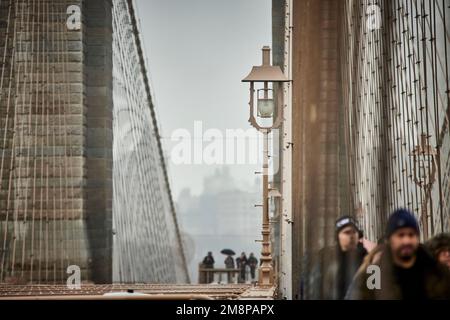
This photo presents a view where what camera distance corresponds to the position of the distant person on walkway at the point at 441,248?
126 inches

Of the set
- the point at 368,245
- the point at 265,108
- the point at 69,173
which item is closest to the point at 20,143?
the point at 69,173

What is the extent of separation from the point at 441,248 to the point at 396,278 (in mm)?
187

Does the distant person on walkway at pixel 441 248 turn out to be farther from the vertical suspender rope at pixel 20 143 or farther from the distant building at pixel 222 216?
the distant building at pixel 222 216

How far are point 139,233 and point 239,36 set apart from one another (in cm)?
201

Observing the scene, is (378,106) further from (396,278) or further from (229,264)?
(229,264)

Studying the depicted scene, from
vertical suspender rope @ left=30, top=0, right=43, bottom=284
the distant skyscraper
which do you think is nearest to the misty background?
the distant skyscraper

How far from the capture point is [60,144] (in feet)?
23.7

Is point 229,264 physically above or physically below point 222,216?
below

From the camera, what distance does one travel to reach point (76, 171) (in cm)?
725

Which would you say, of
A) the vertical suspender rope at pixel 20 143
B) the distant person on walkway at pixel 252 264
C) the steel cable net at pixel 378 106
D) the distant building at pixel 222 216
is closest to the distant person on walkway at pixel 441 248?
the steel cable net at pixel 378 106

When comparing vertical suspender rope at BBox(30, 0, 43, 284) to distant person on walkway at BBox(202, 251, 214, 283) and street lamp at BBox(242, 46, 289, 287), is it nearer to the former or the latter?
street lamp at BBox(242, 46, 289, 287)

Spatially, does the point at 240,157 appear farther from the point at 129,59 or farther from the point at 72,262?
the point at 72,262

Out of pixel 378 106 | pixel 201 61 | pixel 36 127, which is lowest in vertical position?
pixel 378 106

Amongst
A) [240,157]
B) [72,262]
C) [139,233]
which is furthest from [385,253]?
[240,157]
